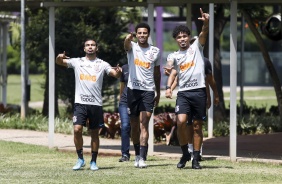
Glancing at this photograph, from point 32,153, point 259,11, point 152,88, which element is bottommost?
point 32,153

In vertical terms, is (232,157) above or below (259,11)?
below

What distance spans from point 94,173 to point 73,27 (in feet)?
42.3

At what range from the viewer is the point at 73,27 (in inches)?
1043

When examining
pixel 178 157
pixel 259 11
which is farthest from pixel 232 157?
pixel 259 11

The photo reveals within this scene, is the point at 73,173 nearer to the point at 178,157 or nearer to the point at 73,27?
the point at 178,157

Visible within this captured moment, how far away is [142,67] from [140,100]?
19.6 inches

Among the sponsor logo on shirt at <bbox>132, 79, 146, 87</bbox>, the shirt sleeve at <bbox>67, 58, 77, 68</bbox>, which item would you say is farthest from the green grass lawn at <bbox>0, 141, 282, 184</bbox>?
the shirt sleeve at <bbox>67, 58, 77, 68</bbox>

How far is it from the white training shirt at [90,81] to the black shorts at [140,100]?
0.62 metres

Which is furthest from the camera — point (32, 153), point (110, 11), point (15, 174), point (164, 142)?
point (110, 11)

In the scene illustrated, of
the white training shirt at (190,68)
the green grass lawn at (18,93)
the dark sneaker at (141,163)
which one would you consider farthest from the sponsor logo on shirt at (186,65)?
the green grass lawn at (18,93)

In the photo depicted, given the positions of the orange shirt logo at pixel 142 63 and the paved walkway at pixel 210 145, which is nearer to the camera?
the orange shirt logo at pixel 142 63

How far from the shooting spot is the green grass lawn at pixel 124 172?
1313 centimetres

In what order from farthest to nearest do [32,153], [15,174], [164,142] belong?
[164,142] → [32,153] → [15,174]

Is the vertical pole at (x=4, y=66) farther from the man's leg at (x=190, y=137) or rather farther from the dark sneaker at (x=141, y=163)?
the dark sneaker at (x=141, y=163)
